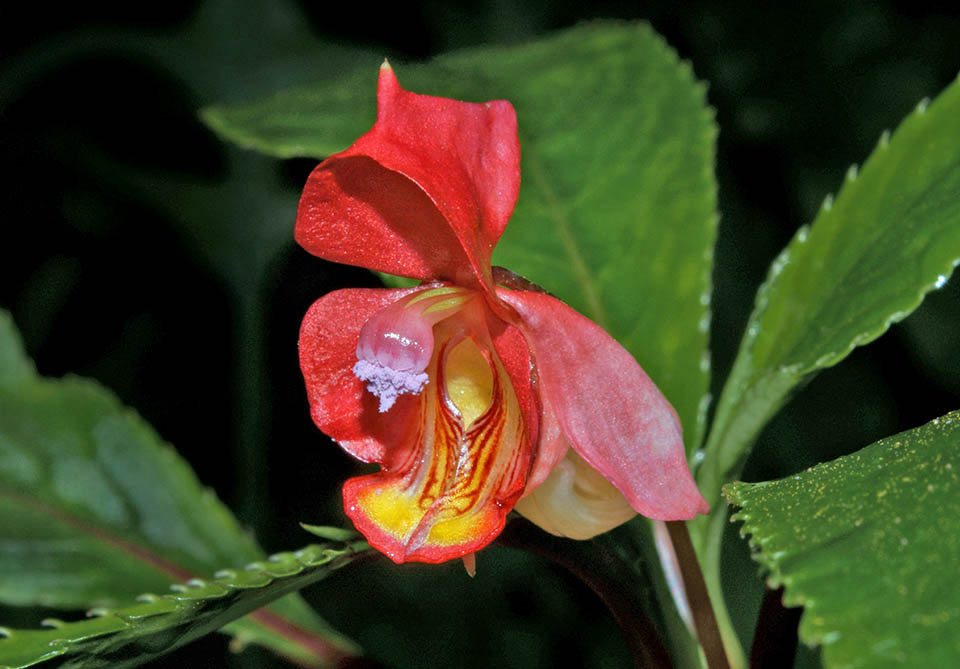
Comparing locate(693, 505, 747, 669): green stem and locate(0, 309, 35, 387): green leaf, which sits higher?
locate(693, 505, 747, 669): green stem

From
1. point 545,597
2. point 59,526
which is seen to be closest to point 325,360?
point 59,526

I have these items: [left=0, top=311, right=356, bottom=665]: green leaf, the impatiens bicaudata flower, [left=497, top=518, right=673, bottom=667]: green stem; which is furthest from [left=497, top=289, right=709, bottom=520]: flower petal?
[left=0, top=311, right=356, bottom=665]: green leaf

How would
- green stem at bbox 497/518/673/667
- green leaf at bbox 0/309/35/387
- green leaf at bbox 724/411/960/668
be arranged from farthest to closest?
green leaf at bbox 0/309/35/387 → green stem at bbox 497/518/673/667 → green leaf at bbox 724/411/960/668

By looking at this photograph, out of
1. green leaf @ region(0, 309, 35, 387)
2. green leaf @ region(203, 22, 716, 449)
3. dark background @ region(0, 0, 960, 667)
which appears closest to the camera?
green leaf @ region(203, 22, 716, 449)

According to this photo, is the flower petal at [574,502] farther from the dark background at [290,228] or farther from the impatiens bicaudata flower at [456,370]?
the dark background at [290,228]

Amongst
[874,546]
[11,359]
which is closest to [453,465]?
[874,546]

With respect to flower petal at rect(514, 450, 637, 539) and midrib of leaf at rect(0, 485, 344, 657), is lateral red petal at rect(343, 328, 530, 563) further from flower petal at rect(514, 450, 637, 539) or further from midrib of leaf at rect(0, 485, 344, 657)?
midrib of leaf at rect(0, 485, 344, 657)

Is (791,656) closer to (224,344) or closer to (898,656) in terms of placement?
(898,656)

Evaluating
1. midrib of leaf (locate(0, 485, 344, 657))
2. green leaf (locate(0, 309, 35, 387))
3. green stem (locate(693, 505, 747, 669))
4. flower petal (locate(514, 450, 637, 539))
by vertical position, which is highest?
flower petal (locate(514, 450, 637, 539))
